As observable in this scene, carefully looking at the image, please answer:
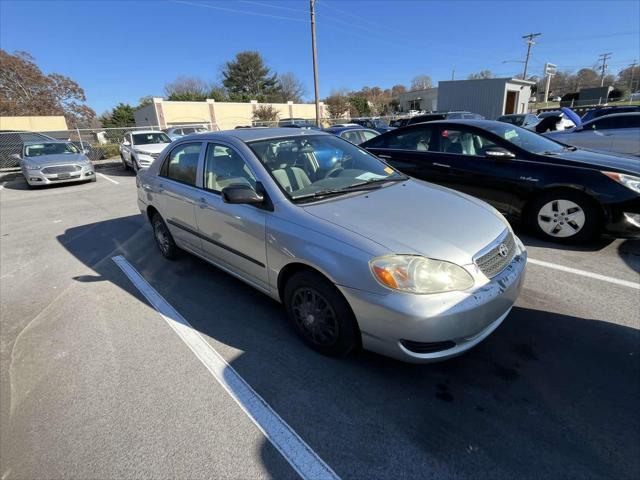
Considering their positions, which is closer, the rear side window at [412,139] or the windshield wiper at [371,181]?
the windshield wiper at [371,181]

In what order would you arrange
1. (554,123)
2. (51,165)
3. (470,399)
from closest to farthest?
(470,399) → (51,165) → (554,123)

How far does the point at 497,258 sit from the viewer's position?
2.33m

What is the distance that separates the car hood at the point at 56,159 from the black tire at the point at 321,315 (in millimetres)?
11249

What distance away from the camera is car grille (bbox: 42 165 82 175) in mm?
10352

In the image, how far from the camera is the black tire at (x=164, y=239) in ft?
14.1

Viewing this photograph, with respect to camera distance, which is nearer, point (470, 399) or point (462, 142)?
point (470, 399)

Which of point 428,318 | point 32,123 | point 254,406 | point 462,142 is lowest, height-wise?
point 254,406

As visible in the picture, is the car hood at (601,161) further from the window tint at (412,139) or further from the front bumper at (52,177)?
the front bumper at (52,177)

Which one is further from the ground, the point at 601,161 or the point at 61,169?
the point at 601,161

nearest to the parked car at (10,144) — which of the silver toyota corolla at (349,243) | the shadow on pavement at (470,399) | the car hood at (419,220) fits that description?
the silver toyota corolla at (349,243)

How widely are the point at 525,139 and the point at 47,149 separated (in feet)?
44.0

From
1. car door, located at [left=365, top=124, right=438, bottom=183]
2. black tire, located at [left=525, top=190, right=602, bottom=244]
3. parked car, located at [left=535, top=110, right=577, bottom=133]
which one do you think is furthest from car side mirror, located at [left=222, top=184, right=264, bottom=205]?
parked car, located at [left=535, top=110, right=577, bottom=133]

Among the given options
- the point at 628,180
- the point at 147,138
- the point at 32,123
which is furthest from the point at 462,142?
the point at 32,123

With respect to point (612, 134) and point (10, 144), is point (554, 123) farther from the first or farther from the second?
point (10, 144)
